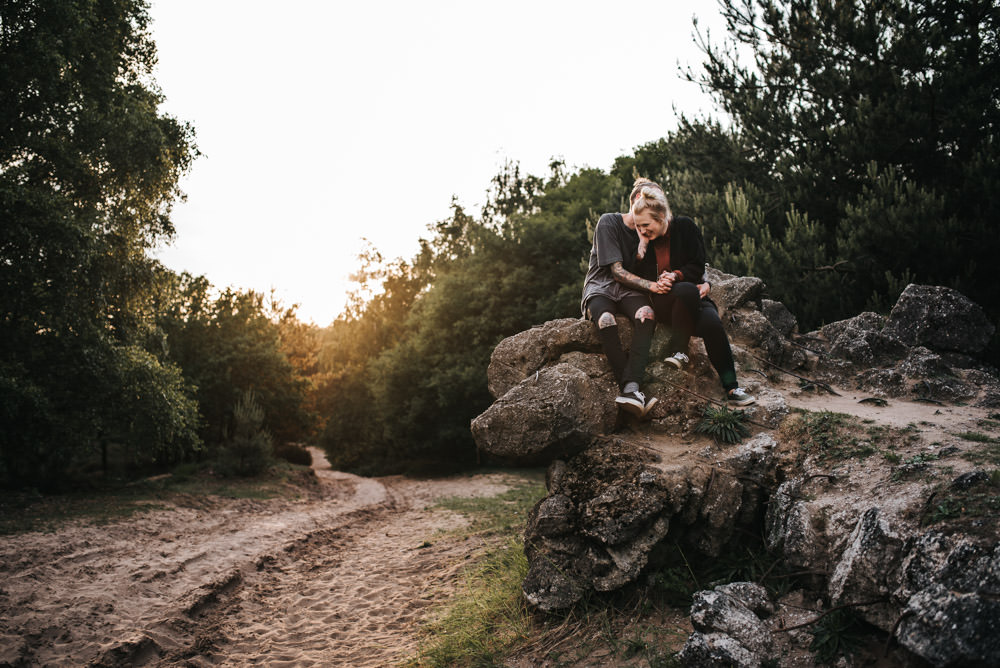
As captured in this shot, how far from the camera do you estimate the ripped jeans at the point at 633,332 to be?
5008 millimetres

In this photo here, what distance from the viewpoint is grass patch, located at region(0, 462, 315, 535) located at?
8430 mm

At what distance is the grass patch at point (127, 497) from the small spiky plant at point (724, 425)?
8953mm

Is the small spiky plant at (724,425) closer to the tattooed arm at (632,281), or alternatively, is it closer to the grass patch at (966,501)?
the tattooed arm at (632,281)

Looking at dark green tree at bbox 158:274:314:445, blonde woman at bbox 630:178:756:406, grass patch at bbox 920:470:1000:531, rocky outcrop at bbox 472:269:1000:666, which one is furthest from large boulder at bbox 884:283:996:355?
dark green tree at bbox 158:274:314:445

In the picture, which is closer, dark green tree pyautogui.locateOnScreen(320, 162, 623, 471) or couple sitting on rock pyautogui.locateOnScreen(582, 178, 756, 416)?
couple sitting on rock pyautogui.locateOnScreen(582, 178, 756, 416)

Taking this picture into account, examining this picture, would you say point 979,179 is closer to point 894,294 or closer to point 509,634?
point 894,294

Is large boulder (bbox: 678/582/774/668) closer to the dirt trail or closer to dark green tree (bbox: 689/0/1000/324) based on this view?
the dirt trail

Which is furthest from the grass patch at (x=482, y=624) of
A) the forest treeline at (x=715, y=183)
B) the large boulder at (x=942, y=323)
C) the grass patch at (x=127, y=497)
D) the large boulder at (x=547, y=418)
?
the forest treeline at (x=715, y=183)

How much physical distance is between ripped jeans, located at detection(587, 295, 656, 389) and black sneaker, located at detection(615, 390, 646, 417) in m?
0.13

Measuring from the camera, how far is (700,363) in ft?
18.4

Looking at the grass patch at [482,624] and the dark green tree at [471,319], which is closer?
the grass patch at [482,624]

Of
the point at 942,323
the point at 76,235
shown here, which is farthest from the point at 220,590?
the point at 942,323

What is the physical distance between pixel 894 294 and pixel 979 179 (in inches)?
97.3

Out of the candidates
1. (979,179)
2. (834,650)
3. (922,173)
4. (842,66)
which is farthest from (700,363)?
(842,66)
